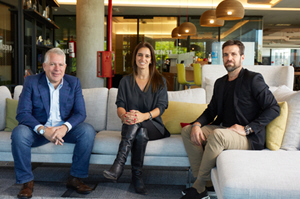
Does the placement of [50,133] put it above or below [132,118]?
below

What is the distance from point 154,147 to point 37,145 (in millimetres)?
946

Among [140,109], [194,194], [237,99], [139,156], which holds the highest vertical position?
[237,99]

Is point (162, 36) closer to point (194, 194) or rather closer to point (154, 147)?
point (154, 147)

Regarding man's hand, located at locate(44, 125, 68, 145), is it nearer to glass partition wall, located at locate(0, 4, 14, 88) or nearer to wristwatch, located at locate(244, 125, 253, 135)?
wristwatch, located at locate(244, 125, 253, 135)

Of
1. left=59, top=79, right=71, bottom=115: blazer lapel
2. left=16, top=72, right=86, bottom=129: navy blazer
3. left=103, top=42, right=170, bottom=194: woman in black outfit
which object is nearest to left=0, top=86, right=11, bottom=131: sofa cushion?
left=16, top=72, right=86, bottom=129: navy blazer

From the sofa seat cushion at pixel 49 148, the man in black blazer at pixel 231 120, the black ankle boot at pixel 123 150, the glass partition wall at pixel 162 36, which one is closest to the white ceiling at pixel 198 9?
the glass partition wall at pixel 162 36

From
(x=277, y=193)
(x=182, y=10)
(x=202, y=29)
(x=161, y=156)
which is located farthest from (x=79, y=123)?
(x=202, y=29)

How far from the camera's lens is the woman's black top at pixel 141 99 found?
2.59m

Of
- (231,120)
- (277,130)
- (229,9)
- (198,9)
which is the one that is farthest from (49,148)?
(198,9)

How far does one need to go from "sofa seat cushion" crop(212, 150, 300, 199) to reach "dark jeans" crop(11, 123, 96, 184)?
3.53ft

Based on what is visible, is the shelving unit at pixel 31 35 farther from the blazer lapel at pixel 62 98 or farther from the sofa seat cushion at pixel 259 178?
the sofa seat cushion at pixel 259 178

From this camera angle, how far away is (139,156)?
2.33 m

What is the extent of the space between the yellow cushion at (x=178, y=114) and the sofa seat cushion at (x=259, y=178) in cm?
98

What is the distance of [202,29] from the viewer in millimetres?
10492
